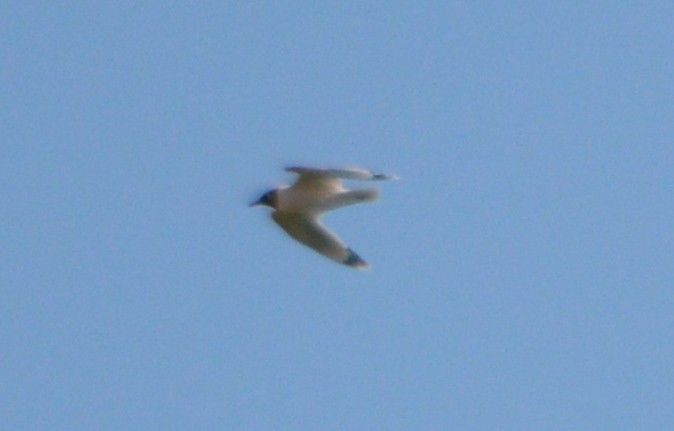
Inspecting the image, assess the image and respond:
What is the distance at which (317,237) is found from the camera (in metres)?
17.7

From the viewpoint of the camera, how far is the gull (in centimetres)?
1697

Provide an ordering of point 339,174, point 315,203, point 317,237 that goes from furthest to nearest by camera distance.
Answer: point 317,237
point 315,203
point 339,174

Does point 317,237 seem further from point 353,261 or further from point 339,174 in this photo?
point 339,174

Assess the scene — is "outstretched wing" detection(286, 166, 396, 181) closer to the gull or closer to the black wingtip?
the gull

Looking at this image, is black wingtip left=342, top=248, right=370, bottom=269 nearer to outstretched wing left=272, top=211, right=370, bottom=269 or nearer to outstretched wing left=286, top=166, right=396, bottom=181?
outstretched wing left=272, top=211, right=370, bottom=269

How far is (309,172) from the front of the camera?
668 inches

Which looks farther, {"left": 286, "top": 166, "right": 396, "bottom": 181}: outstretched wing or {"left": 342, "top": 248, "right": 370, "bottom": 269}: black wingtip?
{"left": 342, "top": 248, "right": 370, "bottom": 269}: black wingtip

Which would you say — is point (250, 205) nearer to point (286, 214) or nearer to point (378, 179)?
point (286, 214)

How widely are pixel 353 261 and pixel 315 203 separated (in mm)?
517

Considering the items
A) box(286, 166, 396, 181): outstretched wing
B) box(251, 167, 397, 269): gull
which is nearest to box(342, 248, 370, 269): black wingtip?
box(251, 167, 397, 269): gull

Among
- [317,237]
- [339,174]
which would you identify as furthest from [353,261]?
[339,174]

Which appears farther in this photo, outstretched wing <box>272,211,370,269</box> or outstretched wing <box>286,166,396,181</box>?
outstretched wing <box>272,211,370,269</box>

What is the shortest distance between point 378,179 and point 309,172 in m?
0.55

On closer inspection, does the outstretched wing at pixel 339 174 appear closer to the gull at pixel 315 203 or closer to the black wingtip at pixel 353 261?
the gull at pixel 315 203
